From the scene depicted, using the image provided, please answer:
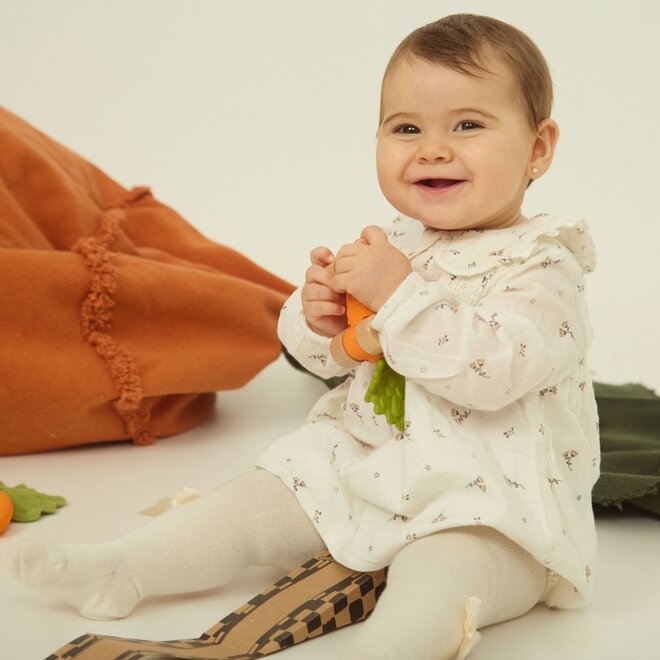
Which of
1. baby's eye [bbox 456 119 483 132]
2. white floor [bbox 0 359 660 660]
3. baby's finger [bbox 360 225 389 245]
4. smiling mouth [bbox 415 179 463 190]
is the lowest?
white floor [bbox 0 359 660 660]

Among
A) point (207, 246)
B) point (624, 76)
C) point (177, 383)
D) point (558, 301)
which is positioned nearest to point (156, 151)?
point (207, 246)

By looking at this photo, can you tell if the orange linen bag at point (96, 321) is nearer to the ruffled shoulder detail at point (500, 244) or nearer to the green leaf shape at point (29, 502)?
the green leaf shape at point (29, 502)

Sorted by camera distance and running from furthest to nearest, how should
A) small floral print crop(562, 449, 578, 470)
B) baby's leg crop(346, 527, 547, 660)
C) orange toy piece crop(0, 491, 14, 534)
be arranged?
orange toy piece crop(0, 491, 14, 534) < small floral print crop(562, 449, 578, 470) < baby's leg crop(346, 527, 547, 660)

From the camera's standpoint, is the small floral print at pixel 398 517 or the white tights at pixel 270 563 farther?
the small floral print at pixel 398 517

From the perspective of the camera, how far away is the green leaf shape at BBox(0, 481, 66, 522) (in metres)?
1.61

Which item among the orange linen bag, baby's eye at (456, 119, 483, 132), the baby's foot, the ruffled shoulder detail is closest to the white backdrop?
the orange linen bag

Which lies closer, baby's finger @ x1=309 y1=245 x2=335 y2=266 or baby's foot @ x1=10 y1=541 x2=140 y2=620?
baby's foot @ x1=10 y1=541 x2=140 y2=620

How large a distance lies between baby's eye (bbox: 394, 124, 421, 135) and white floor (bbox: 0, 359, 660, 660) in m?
0.56

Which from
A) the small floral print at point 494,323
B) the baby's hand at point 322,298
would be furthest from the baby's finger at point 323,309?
the small floral print at point 494,323

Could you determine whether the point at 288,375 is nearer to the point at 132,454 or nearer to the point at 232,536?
the point at 132,454

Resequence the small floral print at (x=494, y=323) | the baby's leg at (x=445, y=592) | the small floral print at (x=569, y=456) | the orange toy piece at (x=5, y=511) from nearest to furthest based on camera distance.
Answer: the baby's leg at (x=445, y=592), the small floral print at (x=494, y=323), the small floral print at (x=569, y=456), the orange toy piece at (x=5, y=511)

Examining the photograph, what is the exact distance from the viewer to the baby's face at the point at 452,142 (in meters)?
1.30

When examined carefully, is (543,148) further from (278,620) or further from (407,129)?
(278,620)

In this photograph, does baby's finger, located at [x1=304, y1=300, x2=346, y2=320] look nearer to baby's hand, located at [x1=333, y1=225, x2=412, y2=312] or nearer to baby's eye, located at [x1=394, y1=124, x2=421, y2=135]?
baby's hand, located at [x1=333, y1=225, x2=412, y2=312]
